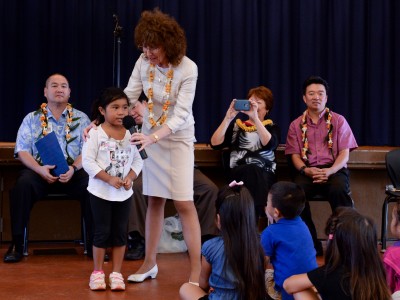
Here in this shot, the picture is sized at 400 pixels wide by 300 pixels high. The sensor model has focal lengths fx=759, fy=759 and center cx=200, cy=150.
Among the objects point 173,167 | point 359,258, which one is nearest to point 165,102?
point 173,167

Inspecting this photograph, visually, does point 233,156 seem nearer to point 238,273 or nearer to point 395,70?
point 238,273

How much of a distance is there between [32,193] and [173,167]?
1415 mm

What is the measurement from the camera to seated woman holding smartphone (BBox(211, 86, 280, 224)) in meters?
5.33

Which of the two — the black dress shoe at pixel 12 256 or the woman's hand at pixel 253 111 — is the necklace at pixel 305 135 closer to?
the woman's hand at pixel 253 111

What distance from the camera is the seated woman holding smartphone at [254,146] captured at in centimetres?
533

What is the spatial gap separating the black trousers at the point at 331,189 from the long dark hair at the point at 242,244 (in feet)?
7.42

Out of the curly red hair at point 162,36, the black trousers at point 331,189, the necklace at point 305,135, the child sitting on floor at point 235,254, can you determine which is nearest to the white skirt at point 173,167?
the curly red hair at point 162,36

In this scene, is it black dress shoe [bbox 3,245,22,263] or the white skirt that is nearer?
the white skirt

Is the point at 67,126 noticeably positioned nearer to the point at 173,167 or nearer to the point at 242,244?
the point at 173,167

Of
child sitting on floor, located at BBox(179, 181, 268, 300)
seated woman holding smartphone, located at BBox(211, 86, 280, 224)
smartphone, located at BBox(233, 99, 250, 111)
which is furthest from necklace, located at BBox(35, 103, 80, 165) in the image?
child sitting on floor, located at BBox(179, 181, 268, 300)

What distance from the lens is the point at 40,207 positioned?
5922mm

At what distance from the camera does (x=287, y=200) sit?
3.50 meters

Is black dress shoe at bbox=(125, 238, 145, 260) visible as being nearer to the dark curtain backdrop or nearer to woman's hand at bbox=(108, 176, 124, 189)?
woman's hand at bbox=(108, 176, 124, 189)

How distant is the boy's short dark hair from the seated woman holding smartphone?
5.63ft
